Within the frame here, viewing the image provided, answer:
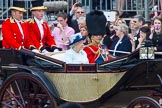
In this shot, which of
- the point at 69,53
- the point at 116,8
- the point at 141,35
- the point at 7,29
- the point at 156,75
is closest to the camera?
the point at 156,75

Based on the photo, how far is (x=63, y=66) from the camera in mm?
7871

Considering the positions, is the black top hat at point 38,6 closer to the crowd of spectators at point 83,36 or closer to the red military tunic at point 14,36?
the crowd of spectators at point 83,36

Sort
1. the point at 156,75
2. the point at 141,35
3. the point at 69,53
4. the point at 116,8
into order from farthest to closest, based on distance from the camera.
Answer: the point at 116,8
the point at 141,35
the point at 69,53
the point at 156,75

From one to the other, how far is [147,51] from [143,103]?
23.4 inches

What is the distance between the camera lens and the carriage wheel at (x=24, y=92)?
26.0 ft

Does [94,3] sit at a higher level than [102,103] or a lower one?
higher

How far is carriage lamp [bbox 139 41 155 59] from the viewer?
7.42m

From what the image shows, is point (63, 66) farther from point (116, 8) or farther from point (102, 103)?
point (116, 8)

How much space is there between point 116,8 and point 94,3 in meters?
0.58

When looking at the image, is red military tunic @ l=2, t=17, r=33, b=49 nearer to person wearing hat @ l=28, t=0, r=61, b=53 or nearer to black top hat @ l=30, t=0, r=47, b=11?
person wearing hat @ l=28, t=0, r=61, b=53

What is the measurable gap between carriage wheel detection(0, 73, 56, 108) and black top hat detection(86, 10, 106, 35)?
1.05 meters

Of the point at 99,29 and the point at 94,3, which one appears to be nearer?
the point at 99,29

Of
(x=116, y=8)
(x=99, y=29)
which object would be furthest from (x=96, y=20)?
(x=116, y=8)

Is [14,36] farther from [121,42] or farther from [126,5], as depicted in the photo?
[126,5]
